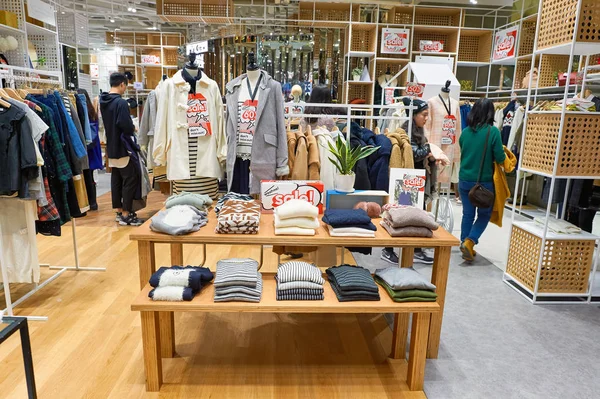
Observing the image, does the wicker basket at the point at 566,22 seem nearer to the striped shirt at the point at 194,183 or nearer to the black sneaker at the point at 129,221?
the striped shirt at the point at 194,183

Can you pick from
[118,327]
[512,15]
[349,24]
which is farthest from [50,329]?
[512,15]

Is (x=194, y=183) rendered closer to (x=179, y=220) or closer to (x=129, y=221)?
(x=179, y=220)

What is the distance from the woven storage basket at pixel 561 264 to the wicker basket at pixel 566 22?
1480 mm

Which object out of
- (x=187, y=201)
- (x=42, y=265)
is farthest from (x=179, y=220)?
(x=42, y=265)

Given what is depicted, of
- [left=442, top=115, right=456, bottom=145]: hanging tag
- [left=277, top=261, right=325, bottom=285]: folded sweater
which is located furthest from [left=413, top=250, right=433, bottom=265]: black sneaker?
[left=277, top=261, right=325, bottom=285]: folded sweater

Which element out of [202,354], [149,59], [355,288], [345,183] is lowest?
[202,354]

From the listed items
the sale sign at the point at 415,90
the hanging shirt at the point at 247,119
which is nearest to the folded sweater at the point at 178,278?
the hanging shirt at the point at 247,119

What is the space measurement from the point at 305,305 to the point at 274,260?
2.17 metres

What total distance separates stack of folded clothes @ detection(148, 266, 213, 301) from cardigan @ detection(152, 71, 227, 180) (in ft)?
3.72

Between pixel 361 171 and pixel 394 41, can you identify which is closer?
pixel 361 171

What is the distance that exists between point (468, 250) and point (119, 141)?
12.5 ft

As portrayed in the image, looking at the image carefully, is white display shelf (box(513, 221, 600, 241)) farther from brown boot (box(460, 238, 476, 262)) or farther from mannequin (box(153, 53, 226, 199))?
mannequin (box(153, 53, 226, 199))

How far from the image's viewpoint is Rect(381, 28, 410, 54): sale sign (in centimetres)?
720

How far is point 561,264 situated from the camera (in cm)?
329
